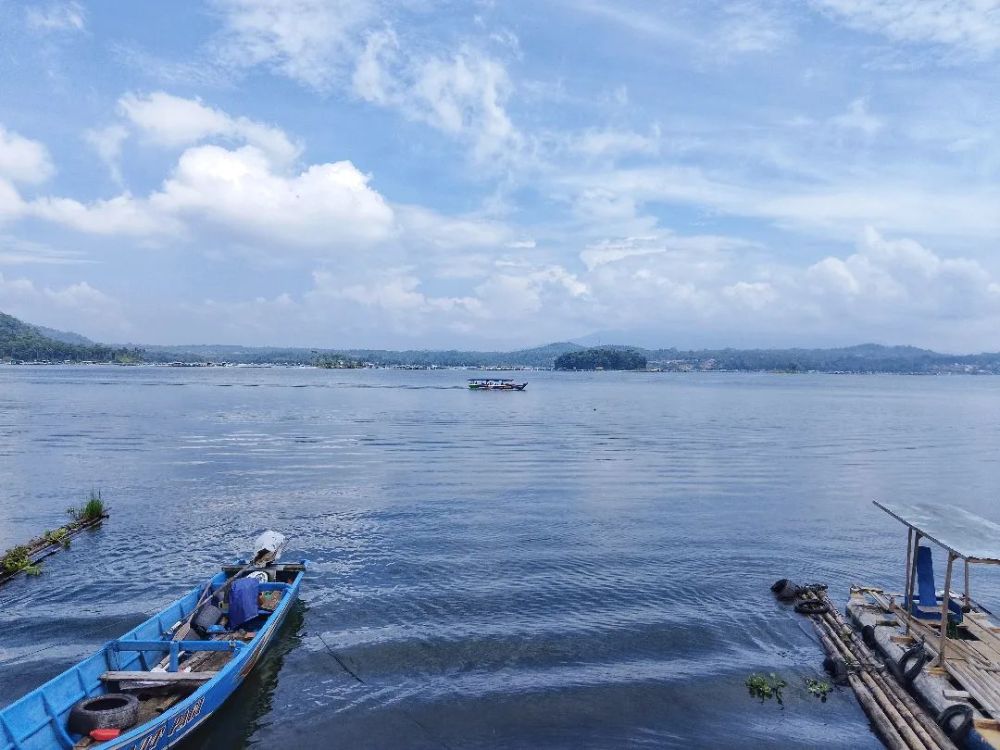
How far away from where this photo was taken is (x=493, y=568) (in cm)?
2809

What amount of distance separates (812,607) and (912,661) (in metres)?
6.26

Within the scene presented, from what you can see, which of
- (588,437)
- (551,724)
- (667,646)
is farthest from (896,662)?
(588,437)

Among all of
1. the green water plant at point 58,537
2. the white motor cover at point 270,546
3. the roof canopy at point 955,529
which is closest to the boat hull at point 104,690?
the white motor cover at point 270,546

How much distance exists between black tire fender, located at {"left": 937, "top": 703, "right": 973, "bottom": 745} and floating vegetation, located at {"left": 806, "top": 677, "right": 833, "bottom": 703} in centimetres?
349

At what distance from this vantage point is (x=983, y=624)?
1953cm

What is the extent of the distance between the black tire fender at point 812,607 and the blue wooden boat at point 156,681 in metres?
17.8

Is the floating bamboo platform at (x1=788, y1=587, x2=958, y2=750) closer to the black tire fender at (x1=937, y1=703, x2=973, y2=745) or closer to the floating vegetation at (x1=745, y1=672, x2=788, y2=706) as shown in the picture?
the black tire fender at (x1=937, y1=703, x2=973, y2=745)

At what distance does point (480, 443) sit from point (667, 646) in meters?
46.9

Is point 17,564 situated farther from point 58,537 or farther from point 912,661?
point 912,661

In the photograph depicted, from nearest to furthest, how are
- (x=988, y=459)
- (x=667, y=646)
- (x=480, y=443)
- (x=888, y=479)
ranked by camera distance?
(x=667, y=646) < (x=888, y=479) < (x=988, y=459) < (x=480, y=443)

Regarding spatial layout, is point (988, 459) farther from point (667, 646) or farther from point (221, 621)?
point (221, 621)

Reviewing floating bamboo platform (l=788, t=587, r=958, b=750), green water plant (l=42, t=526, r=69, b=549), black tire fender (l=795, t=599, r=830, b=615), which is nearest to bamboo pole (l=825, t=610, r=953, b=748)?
floating bamboo platform (l=788, t=587, r=958, b=750)

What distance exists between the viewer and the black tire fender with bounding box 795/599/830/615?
23609mm

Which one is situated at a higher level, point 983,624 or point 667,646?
point 983,624
